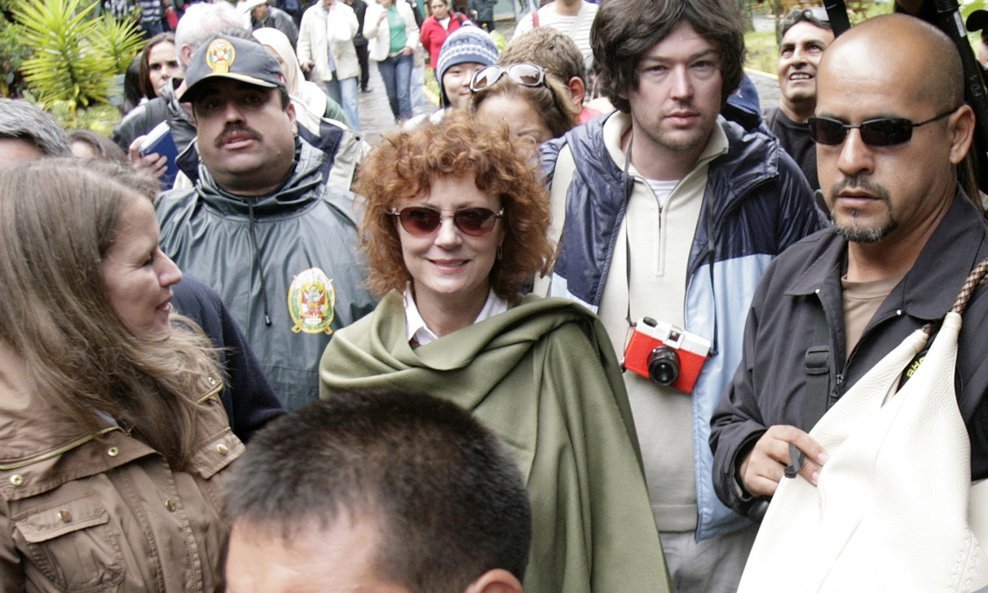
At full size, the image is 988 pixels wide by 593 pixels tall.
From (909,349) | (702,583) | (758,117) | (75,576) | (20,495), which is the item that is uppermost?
(758,117)

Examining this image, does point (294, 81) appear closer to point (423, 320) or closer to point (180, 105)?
point (180, 105)

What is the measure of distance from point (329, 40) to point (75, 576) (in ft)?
38.3

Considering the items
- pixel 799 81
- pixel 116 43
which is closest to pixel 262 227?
pixel 799 81

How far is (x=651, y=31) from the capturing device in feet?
10.6

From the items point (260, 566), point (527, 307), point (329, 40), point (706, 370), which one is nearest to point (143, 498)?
point (260, 566)

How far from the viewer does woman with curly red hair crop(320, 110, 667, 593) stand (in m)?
2.51

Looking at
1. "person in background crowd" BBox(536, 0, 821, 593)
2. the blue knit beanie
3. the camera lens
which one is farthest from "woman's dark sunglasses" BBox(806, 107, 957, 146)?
the blue knit beanie

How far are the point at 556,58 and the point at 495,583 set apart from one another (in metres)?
3.74

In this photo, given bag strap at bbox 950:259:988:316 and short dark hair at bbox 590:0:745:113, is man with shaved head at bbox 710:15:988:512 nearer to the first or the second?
bag strap at bbox 950:259:988:316

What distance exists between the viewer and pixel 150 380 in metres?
2.29

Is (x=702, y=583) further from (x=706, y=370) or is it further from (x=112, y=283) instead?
(x=112, y=283)

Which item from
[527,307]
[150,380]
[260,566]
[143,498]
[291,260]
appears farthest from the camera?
[291,260]

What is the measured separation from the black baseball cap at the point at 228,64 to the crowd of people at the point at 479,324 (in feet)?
0.04

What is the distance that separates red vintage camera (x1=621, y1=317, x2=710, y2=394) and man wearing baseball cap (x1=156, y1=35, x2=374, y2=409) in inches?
35.5
